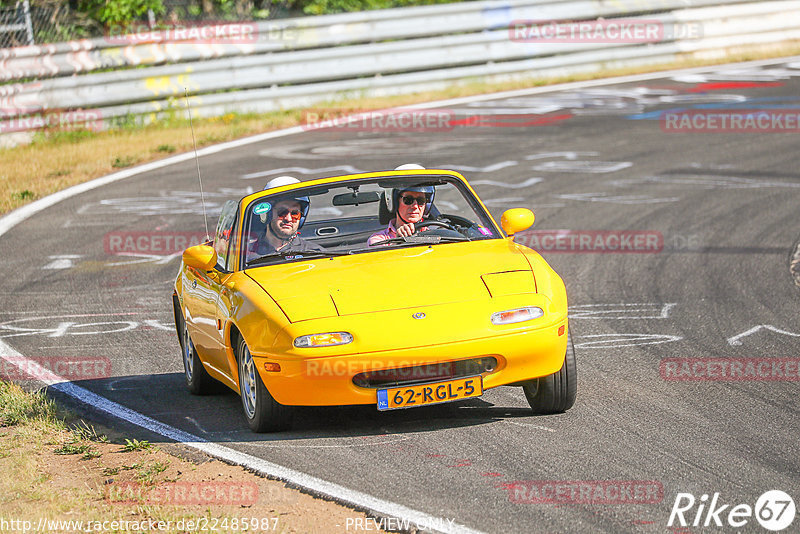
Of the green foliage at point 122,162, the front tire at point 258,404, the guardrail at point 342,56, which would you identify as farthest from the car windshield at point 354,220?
the guardrail at point 342,56

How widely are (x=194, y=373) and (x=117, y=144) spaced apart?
38.7ft

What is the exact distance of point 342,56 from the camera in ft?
70.7

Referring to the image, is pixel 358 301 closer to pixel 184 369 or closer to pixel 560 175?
Answer: pixel 184 369

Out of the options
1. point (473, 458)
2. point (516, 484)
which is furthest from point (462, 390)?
point (516, 484)

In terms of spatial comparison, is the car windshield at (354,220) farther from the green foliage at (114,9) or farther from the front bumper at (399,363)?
the green foliage at (114,9)

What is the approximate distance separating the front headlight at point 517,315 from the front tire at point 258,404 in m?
1.27

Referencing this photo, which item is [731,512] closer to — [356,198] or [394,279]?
[394,279]

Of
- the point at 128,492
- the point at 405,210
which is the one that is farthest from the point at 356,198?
the point at 128,492

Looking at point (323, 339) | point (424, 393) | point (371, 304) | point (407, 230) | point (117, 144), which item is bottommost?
point (117, 144)

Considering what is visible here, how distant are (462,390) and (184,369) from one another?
303cm

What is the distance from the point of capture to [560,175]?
16.3 metres

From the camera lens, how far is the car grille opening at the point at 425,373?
6.12 m

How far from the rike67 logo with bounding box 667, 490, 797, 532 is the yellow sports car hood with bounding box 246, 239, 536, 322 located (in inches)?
70.9

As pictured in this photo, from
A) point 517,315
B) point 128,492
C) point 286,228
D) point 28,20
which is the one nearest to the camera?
point 128,492
